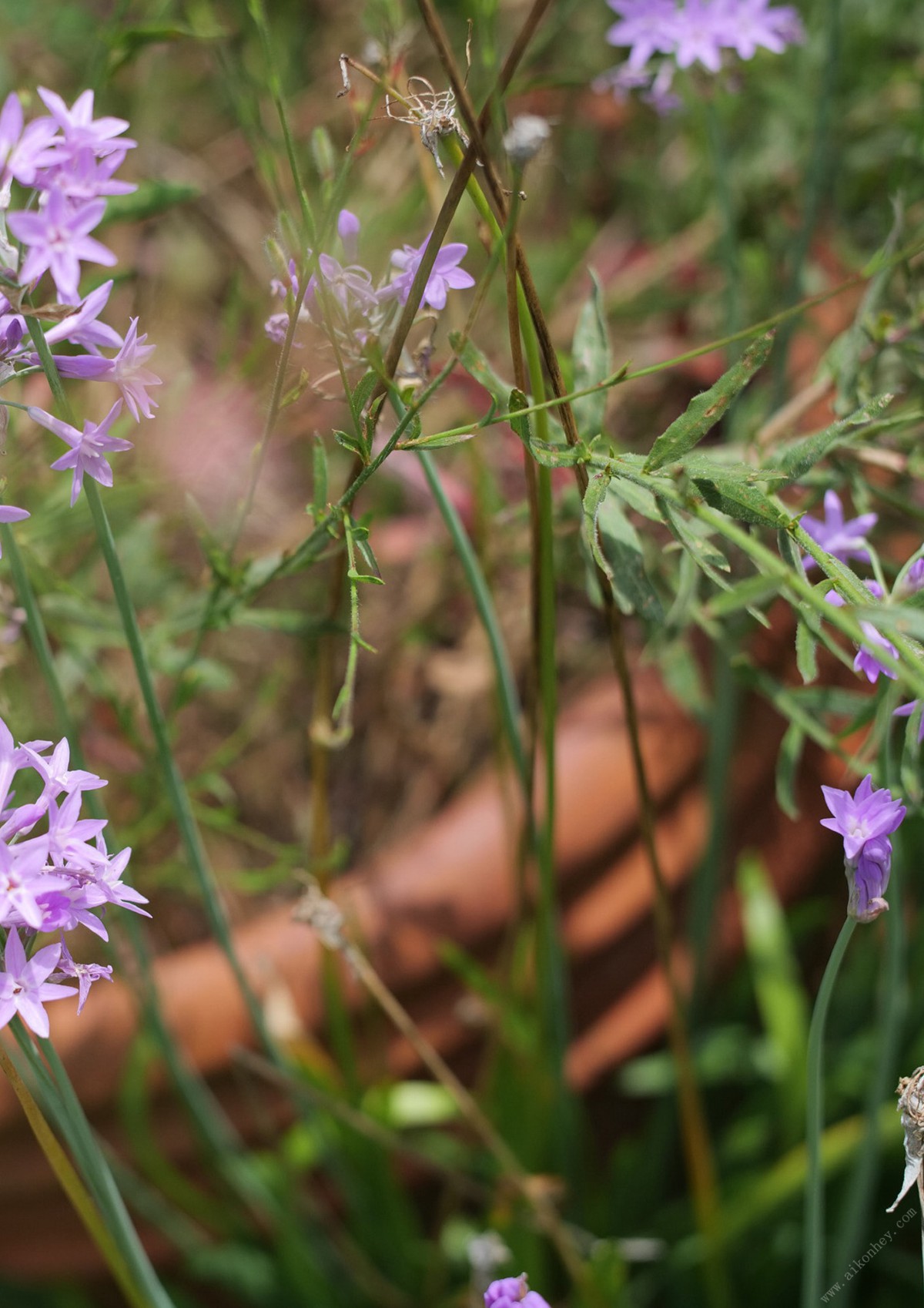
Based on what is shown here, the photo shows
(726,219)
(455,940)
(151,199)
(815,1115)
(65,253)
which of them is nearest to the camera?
(65,253)

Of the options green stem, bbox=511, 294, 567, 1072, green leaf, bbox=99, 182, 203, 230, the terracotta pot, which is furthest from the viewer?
the terracotta pot

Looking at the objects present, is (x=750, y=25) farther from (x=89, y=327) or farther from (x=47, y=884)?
(x=47, y=884)

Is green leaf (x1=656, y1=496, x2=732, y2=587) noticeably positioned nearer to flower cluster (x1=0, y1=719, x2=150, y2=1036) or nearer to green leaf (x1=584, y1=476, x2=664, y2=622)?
green leaf (x1=584, y1=476, x2=664, y2=622)

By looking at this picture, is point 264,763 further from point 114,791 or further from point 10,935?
point 10,935

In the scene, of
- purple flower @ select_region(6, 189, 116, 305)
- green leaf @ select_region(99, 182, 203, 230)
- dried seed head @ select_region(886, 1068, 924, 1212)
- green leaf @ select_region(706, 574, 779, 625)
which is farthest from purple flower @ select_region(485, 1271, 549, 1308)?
green leaf @ select_region(99, 182, 203, 230)

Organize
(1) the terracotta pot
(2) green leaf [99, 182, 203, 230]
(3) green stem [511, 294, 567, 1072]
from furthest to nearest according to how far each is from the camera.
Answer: (1) the terracotta pot
(2) green leaf [99, 182, 203, 230]
(3) green stem [511, 294, 567, 1072]

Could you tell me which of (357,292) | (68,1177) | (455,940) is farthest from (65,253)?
(455,940)

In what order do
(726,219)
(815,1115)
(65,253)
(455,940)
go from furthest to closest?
1. (455,940)
2. (726,219)
3. (815,1115)
4. (65,253)
